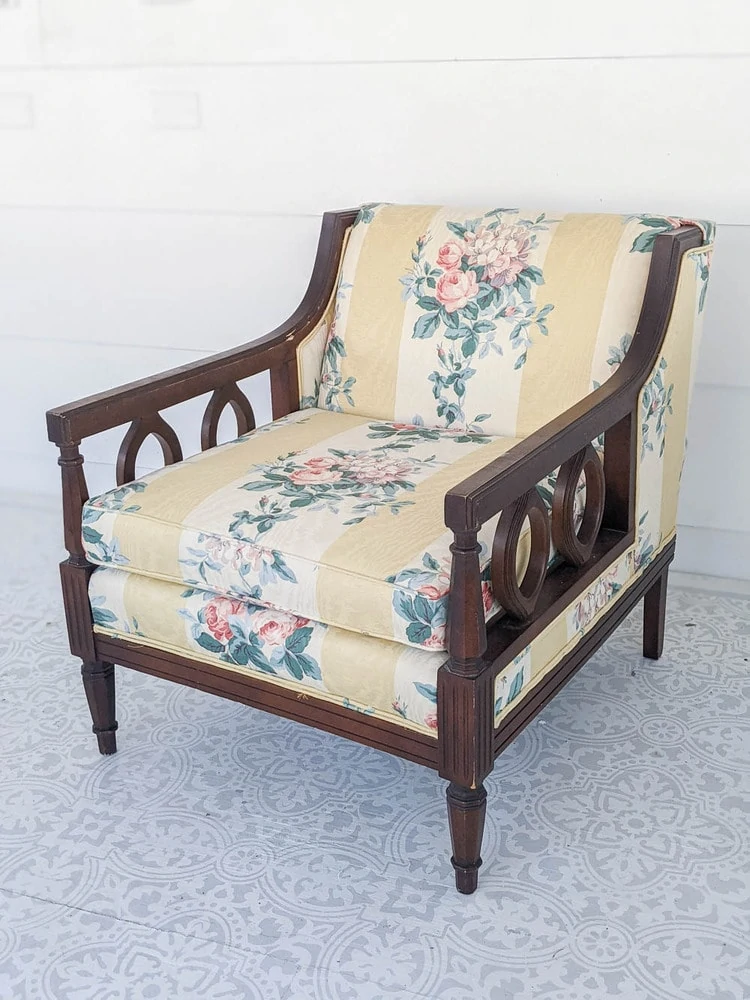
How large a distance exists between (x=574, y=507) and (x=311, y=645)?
0.46 meters

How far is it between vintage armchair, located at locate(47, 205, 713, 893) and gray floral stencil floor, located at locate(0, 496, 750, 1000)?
0.41 ft

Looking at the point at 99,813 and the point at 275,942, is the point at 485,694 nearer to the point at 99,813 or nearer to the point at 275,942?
the point at 275,942

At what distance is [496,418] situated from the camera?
6.36 ft

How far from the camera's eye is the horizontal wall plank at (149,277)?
2.62 metres

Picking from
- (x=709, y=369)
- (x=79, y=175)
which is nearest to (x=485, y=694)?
(x=709, y=369)

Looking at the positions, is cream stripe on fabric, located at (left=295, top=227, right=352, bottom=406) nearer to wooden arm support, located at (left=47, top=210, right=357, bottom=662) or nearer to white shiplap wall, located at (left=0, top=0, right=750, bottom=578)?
wooden arm support, located at (left=47, top=210, right=357, bottom=662)

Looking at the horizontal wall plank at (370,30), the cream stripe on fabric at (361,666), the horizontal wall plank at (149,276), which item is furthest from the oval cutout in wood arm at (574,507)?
the horizontal wall plank at (149,276)

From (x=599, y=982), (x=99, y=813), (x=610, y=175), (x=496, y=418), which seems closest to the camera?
(x=599, y=982)

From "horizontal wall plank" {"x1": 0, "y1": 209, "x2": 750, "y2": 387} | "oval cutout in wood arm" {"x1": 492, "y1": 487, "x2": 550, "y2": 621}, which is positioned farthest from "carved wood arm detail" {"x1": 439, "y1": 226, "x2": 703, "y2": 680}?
"horizontal wall plank" {"x1": 0, "y1": 209, "x2": 750, "y2": 387}

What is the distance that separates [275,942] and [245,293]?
1628mm

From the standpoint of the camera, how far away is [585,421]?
1.56 meters

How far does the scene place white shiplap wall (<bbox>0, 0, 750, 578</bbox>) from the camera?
7.16 feet

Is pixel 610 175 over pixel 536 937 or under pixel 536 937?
over

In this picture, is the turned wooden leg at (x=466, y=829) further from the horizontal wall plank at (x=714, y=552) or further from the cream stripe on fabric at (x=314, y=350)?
the horizontal wall plank at (x=714, y=552)
